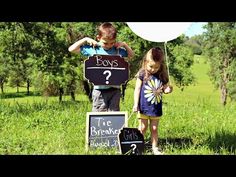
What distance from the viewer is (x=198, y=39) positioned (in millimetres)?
33375

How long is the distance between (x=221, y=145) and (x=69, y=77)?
15.3 m

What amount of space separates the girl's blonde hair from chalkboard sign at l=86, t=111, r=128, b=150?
55 cm

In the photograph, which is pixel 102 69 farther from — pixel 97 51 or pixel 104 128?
pixel 104 128

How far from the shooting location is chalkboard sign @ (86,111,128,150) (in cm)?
439

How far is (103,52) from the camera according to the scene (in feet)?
14.7

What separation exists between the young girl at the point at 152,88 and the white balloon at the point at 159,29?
0.59 feet

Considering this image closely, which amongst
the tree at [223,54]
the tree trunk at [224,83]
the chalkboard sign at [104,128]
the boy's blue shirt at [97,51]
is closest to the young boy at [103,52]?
the boy's blue shirt at [97,51]

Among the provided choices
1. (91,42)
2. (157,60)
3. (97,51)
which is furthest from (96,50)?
(157,60)

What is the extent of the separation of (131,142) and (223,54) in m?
26.3

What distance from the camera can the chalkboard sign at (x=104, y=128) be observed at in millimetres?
4391

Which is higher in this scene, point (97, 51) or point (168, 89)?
point (97, 51)

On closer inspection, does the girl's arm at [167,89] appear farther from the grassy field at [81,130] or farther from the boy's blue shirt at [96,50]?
the boy's blue shirt at [96,50]

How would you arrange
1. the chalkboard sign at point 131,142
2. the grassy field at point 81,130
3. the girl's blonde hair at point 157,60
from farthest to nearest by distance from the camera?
the grassy field at point 81,130
the girl's blonde hair at point 157,60
the chalkboard sign at point 131,142
